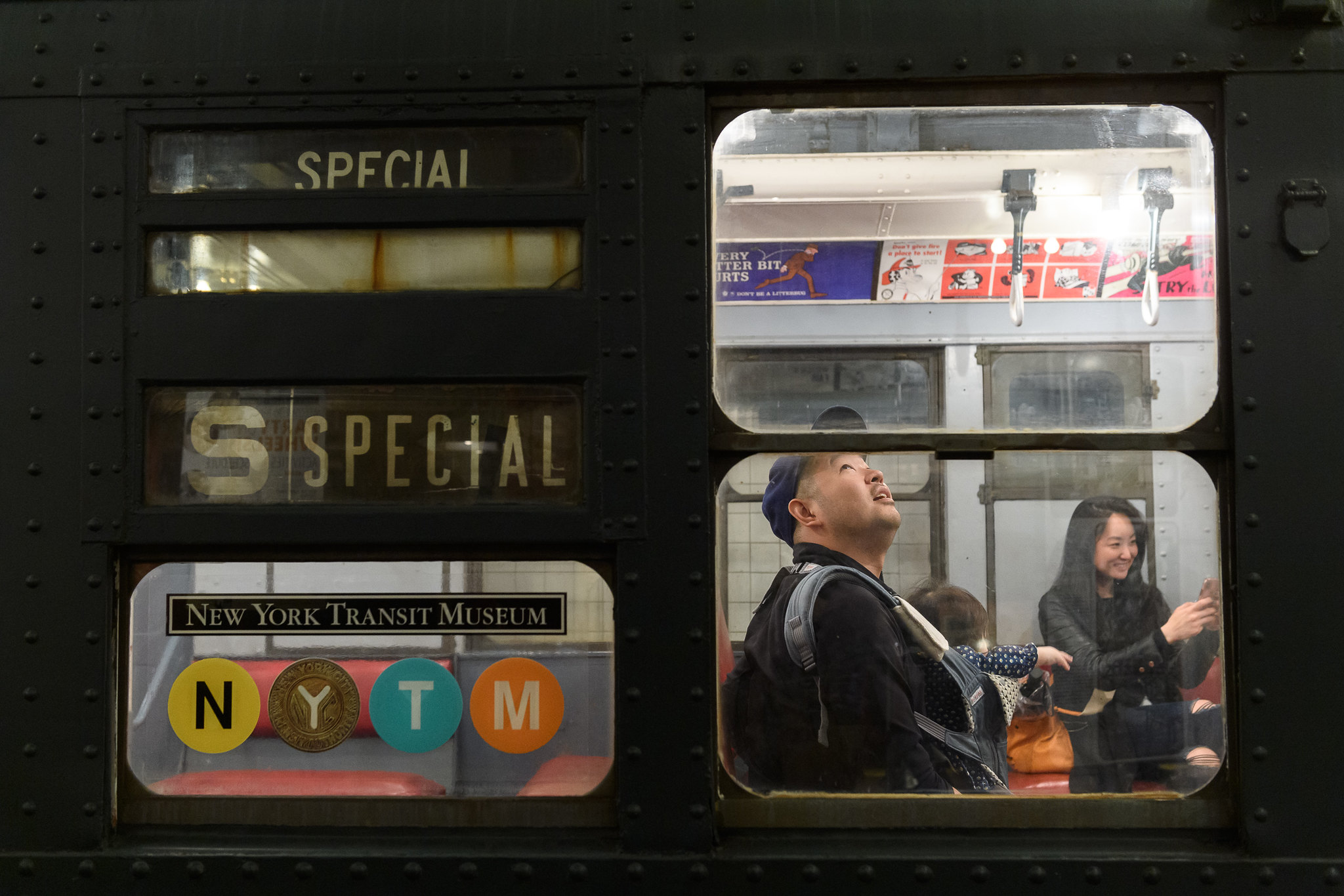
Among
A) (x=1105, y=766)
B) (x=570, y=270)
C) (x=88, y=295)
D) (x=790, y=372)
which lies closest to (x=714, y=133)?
(x=570, y=270)

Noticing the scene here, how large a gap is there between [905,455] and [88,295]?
158 cm

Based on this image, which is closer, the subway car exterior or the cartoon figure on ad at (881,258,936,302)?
the subway car exterior

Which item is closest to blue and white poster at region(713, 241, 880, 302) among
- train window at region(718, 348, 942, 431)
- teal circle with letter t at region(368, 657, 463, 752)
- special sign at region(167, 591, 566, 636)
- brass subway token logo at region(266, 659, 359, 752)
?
train window at region(718, 348, 942, 431)

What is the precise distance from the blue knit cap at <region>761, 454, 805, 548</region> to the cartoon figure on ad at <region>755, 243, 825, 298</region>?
0.32 metres

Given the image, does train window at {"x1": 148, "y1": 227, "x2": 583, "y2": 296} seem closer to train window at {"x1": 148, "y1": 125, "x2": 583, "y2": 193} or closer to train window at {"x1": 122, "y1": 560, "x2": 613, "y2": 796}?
train window at {"x1": 148, "y1": 125, "x2": 583, "y2": 193}

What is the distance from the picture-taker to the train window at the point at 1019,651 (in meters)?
1.63

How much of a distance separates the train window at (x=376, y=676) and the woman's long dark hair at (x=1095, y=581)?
2.85 feet

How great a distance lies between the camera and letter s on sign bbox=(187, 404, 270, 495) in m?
1.68

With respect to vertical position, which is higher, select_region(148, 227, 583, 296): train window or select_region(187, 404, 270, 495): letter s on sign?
select_region(148, 227, 583, 296): train window

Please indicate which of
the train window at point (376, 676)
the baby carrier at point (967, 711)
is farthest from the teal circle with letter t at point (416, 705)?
the baby carrier at point (967, 711)

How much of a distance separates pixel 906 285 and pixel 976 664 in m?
0.74

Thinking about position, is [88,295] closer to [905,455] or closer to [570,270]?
[570,270]

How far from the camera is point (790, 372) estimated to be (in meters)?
1.66

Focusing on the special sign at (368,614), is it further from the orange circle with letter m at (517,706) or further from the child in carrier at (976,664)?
the child in carrier at (976,664)
